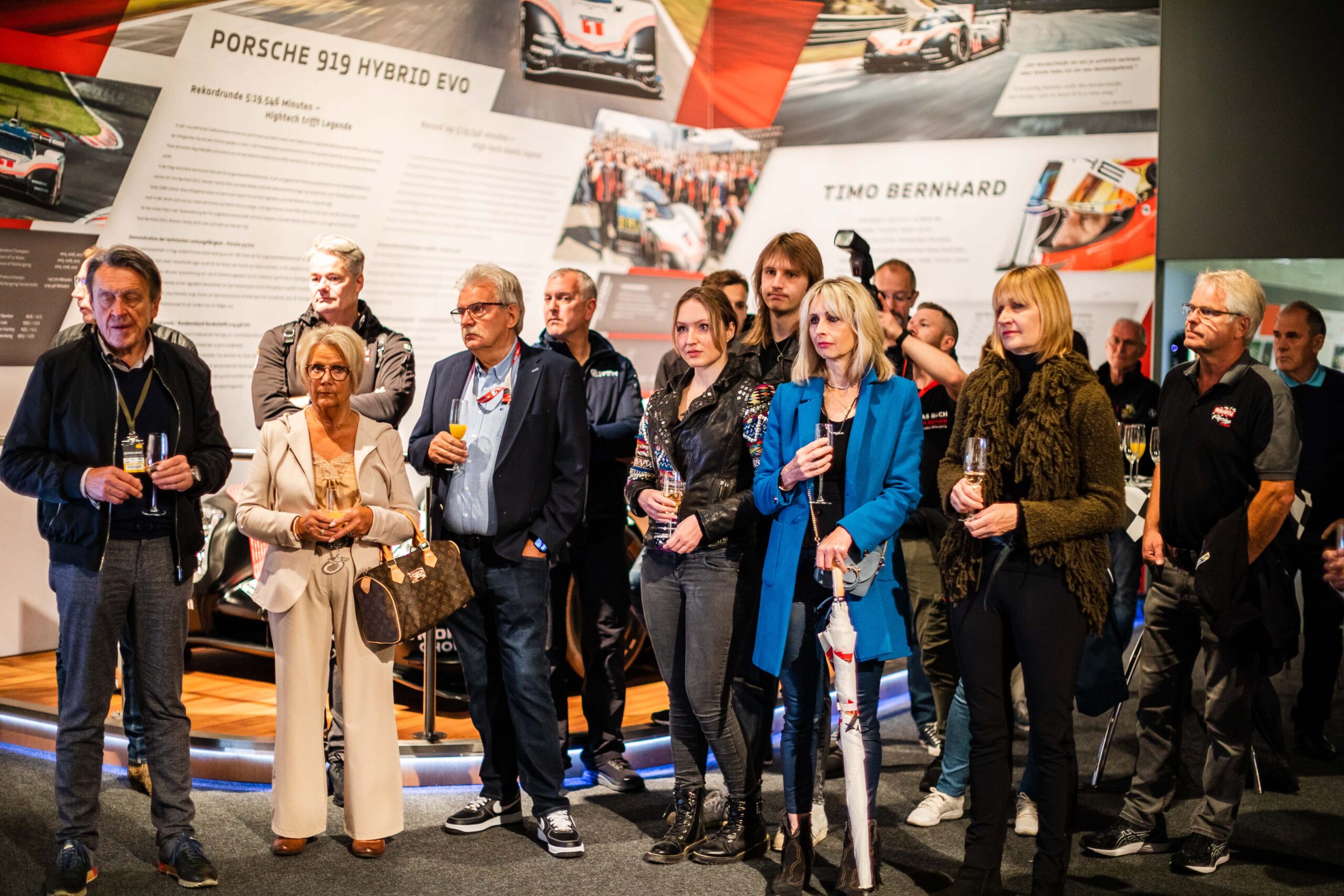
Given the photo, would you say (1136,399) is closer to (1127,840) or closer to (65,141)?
(1127,840)

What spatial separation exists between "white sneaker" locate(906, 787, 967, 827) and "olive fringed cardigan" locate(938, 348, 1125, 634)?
1.08 metres

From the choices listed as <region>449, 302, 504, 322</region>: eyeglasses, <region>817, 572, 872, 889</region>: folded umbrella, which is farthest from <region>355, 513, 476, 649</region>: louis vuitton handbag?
<region>817, 572, 872, 889</region>: folded umbrella

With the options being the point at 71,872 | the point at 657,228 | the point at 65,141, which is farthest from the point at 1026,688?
the point at 657,228

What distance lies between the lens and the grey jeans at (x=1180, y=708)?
11.3ft

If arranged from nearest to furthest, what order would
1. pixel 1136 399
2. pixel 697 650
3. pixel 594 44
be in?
pixel 697 650, pixel 1136 399, pixel 594 44

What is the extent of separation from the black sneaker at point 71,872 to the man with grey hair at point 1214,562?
9.53ft

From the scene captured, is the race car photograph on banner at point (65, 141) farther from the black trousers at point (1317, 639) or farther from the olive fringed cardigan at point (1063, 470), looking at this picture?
the black trousers at point (1317, 639)

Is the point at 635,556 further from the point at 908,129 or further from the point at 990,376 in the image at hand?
the point at 908,129

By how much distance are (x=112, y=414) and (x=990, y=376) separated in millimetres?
2400

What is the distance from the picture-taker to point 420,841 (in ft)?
11.8

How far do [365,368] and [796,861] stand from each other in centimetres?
209

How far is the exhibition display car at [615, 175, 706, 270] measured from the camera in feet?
25.3

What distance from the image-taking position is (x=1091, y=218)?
281 inches

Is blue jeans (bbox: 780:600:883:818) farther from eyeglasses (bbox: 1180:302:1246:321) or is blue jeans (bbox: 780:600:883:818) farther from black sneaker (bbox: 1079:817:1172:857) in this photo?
eyeglasses (bbox: 1180:302:1246:321)
